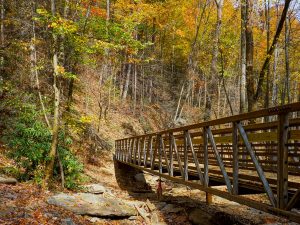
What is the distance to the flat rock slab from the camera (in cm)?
890

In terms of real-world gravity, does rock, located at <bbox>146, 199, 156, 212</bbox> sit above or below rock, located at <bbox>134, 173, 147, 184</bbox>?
above

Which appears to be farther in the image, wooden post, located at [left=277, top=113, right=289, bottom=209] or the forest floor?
the forest floor

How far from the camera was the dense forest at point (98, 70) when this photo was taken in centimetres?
1124

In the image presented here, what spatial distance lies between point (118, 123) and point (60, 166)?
52.3ft

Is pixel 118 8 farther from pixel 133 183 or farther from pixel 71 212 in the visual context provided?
pixel 71 212

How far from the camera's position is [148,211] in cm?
1090

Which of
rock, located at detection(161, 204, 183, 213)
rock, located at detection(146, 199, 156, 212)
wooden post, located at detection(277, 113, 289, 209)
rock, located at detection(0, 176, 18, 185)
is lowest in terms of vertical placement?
rock, located at detection(161, 204, 183, 213)

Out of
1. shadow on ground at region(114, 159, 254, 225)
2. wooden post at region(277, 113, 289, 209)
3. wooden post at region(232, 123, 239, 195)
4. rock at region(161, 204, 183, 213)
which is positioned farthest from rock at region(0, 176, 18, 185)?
wooden post at region(277, 113, 289, 209)

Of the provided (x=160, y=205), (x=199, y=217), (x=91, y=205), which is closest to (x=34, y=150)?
(x=91, y=205)

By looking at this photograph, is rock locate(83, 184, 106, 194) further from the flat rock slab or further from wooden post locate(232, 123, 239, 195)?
wooden post locate(232, 123, 239, 195)

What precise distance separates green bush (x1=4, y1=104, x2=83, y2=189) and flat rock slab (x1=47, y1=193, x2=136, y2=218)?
1738mm

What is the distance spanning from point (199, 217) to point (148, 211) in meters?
1.77

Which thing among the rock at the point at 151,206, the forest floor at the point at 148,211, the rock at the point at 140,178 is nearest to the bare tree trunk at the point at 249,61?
the forest floor at the point at 148,211

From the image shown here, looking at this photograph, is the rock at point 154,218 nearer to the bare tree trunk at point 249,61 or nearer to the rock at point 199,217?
the rock at point 199,217
